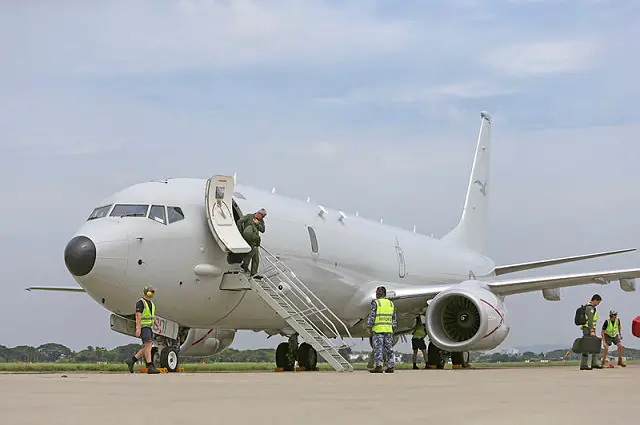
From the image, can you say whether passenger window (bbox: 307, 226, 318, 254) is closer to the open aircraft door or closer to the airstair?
the airstair

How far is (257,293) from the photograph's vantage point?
16.4 m

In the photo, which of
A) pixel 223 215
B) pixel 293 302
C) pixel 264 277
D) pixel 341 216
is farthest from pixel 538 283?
pixel 223 215

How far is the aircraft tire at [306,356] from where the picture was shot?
19828 mm

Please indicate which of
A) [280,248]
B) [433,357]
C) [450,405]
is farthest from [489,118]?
[450,405]

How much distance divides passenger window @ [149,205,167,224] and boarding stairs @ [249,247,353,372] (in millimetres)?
1882

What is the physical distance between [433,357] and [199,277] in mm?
8556

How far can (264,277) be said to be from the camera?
16.6 meters

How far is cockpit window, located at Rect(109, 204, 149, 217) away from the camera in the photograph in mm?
15641

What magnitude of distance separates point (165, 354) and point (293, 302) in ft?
11.1

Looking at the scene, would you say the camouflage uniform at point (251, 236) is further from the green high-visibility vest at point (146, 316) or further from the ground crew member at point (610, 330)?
the ground crew member at point (610, 330)

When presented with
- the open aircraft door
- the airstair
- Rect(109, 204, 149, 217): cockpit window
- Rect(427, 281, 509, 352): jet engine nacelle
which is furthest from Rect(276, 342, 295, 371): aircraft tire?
Rect(109, 204, 149, 217): cockpit window

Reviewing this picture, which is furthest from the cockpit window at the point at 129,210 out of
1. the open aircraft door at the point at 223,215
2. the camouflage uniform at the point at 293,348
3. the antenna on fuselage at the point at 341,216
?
the antenna on fuselage at the point at 341,216

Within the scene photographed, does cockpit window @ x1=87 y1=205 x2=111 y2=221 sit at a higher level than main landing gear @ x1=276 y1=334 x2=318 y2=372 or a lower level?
higher

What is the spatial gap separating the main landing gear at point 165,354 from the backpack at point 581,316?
739cm
